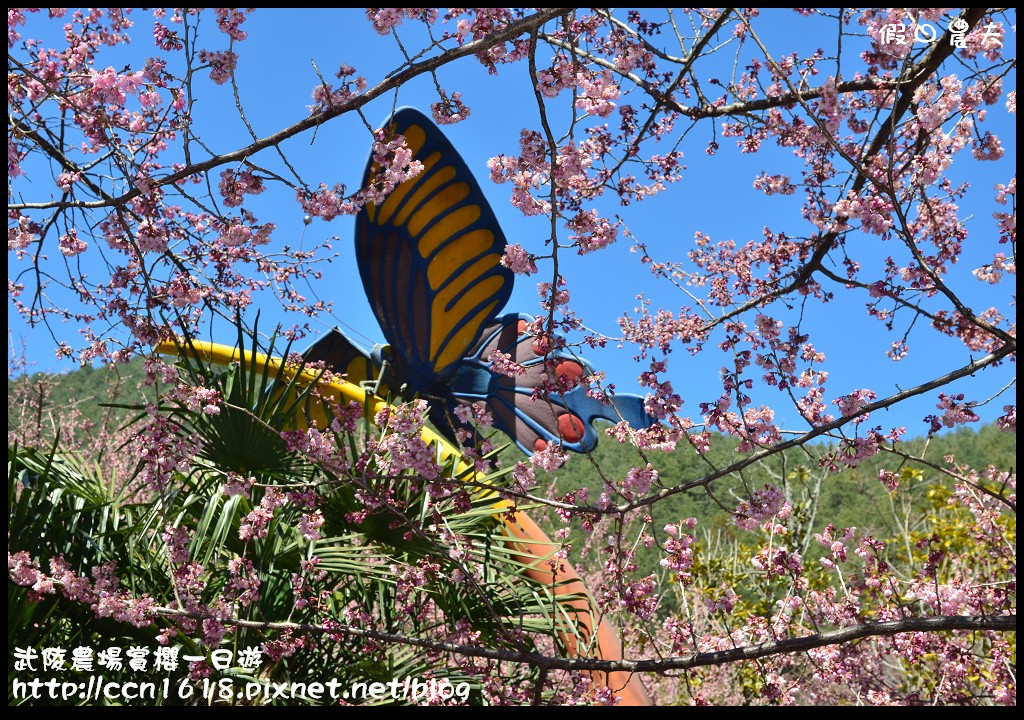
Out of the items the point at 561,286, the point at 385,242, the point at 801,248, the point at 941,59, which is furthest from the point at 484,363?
the point at 941,59

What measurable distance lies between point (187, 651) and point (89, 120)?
2.22 metres

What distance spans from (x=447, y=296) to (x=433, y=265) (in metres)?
0.30

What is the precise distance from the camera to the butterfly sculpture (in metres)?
6.57

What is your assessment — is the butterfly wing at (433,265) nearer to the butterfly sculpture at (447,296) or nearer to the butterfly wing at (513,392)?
the butterfly sculpture at (447,296)

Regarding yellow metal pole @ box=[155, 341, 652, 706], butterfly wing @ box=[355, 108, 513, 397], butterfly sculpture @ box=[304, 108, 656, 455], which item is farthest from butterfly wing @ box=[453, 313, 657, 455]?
yellow metal pole @ box=[155, 341, 652, 706]

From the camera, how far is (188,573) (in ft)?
10.4

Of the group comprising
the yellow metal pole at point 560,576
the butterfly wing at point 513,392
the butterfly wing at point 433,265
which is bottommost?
the yellow metal pole at point 560,576

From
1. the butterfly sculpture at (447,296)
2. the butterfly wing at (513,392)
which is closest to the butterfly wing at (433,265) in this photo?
the butterfly sculpture at (447,296)

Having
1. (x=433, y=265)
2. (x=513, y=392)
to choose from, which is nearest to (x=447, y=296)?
(x=433, y=265)

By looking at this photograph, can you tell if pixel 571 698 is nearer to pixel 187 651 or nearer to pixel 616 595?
pixel 616 595

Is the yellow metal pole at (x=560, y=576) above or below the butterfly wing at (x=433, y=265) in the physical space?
below

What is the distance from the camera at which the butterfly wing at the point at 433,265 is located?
6574mm

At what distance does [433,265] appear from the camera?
6809 mm

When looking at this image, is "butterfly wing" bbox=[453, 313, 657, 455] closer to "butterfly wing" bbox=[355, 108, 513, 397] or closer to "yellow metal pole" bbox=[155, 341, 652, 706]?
"butterfly wing" bbox=[355, 108, 513, 397]
